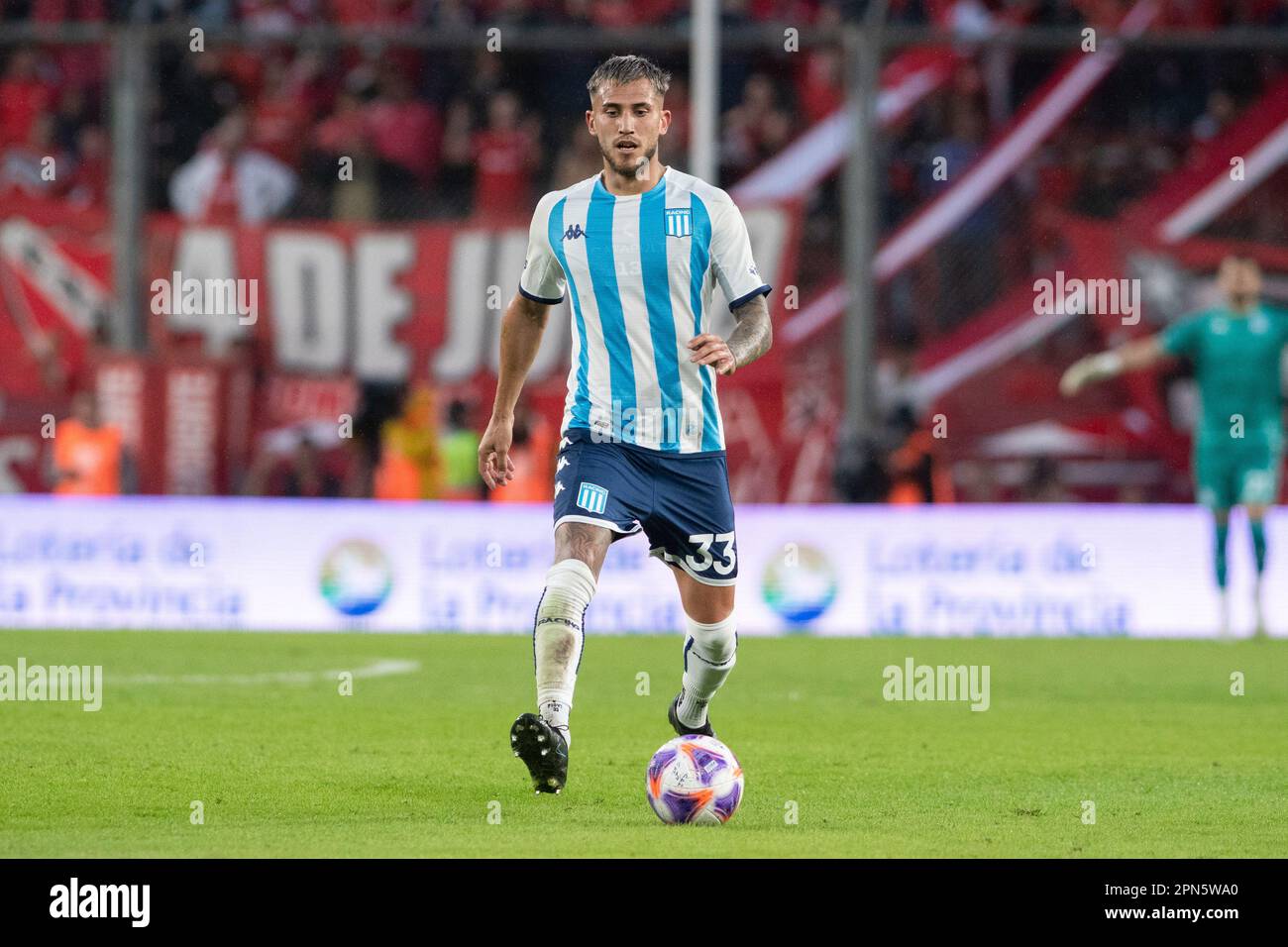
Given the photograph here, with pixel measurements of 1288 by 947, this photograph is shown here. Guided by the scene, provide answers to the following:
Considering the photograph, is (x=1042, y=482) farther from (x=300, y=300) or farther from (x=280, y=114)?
(x=280, y=114)

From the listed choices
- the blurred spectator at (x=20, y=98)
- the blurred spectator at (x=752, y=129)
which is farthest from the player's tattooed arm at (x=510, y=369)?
the blurred spectator at (x=20, y=98)

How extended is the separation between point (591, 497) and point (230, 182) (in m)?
12.7

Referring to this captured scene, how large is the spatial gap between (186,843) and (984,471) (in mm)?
12583

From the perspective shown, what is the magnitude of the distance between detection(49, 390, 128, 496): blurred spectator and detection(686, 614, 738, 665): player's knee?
9657 mm

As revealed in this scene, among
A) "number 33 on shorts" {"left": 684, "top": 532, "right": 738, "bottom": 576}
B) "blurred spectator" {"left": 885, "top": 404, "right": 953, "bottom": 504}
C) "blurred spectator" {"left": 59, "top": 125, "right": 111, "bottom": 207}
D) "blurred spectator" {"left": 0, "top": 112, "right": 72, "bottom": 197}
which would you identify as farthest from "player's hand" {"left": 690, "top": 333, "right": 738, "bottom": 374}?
"blurred spectator" {"left": 59, "top": 125, "right": 111, "bottom": 207}

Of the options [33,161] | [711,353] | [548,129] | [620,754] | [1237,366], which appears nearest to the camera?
[711,353]

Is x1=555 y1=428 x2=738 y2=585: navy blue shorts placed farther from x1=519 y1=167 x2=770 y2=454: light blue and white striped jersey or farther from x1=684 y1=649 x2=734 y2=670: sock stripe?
x1=684 y1=649 x2=734 y2=670: sock stripe

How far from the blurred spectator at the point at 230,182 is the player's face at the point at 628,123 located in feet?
39.7

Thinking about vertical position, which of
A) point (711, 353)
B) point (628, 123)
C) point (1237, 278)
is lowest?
point (711, 353)

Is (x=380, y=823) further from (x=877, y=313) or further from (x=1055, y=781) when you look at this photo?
(x=877, y=313)

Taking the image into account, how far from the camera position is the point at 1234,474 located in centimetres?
1419

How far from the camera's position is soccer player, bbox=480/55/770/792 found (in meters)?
6.80

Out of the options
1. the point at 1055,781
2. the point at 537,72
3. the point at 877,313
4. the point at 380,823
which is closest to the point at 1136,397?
the point at 877,313

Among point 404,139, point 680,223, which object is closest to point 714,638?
point 680,223
